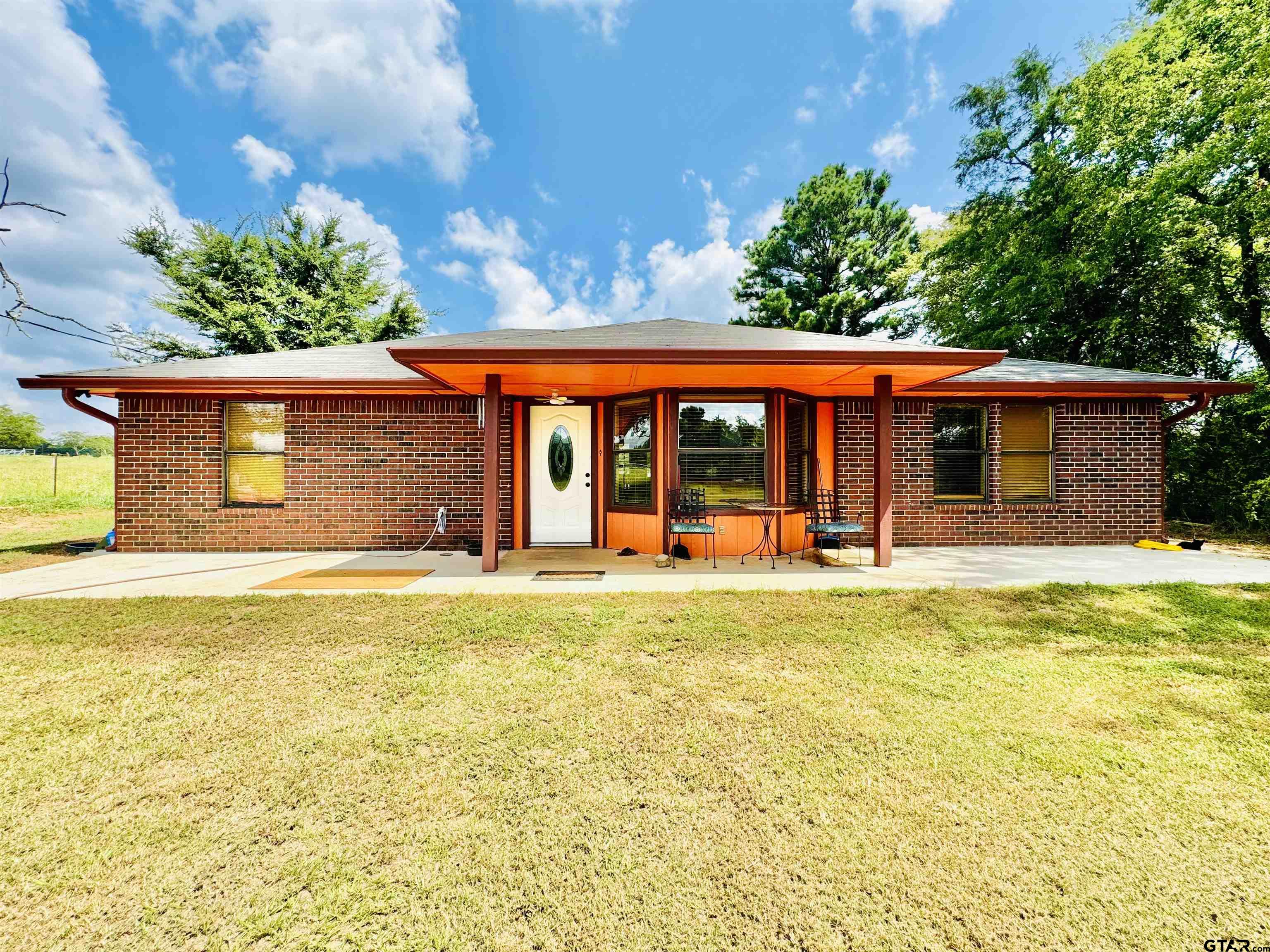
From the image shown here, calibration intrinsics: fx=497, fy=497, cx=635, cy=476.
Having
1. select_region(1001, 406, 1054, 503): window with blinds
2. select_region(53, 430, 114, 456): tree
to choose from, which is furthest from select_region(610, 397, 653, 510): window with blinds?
select_region(53, 430, 114, 456): tree

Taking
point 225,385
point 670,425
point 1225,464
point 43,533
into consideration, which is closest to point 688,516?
point 670,425

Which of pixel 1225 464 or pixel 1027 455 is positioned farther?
pixel 1225 464

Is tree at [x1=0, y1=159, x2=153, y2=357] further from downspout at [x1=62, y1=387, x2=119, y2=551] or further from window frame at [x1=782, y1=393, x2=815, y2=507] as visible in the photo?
window frame at [x1=782, y1=393, x2=815, y2=507]

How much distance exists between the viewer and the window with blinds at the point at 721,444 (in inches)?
259

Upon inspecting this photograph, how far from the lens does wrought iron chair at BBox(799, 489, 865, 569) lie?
22.4 feet

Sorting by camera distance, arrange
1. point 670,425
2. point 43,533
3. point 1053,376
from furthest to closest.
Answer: point 43,533 < point 1053,376 < point 670,425

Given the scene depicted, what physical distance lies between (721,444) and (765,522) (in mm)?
1202

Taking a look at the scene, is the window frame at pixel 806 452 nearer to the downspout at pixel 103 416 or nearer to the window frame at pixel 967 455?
the window frame at pixel 967 455

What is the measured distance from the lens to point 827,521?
24.4 ft

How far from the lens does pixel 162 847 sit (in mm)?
1694

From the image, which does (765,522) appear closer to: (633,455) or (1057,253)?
(633,455)

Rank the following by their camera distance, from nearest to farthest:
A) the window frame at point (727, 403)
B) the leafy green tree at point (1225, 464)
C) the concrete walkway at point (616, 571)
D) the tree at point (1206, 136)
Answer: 1. the concrete walkway at point (616, 571)
2. the window frame at point (727, 403)
3. the leafy green tree at point (1225, 464)
4. the tree at point (1206, 136)

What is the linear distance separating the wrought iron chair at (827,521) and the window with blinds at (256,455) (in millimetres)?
7510

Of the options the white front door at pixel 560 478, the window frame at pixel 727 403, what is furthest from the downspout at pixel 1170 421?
the white front door at pixel 560 478
